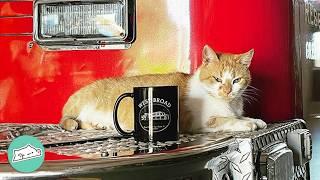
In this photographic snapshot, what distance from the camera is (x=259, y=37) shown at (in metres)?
1.67

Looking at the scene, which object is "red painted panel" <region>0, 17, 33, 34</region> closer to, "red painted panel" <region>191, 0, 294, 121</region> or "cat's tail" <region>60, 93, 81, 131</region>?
"cat's tail" <region>60, 93, 81, 131</region>

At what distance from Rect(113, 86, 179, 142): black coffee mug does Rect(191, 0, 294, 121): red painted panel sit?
52 cm

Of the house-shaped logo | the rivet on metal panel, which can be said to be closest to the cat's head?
the rivet on metal panel

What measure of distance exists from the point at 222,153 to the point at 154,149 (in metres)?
0.14

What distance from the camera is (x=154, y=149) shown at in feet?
3.38

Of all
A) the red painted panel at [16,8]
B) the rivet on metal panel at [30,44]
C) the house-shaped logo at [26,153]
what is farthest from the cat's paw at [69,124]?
the house-shaped logo at [26,153]

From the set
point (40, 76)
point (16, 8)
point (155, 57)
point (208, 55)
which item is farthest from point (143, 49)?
point (16, 8)

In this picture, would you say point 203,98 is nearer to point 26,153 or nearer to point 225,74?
point 225,74

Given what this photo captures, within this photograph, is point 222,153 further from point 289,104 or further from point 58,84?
point 58,84

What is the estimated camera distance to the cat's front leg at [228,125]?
1.40 m

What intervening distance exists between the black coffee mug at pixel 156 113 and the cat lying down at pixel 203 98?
27 cm

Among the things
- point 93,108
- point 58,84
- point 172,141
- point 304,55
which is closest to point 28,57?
point 58,84

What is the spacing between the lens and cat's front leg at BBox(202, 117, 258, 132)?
140cm

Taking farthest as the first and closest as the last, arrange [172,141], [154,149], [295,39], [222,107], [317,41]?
[317,41] → [295,39] → [222,107] → [172,141] → [154,149]
